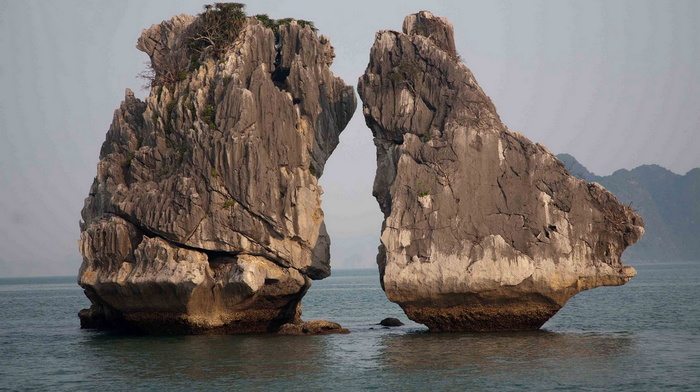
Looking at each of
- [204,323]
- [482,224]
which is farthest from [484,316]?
[204,323]

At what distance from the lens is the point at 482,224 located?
40.2 m

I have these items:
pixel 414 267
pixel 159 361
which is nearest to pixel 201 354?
pixel 159 361

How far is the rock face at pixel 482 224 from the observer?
39.4 metres

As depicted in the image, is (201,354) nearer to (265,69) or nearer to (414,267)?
(414,267)

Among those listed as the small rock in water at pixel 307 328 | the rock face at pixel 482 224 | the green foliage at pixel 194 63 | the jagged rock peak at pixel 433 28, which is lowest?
the small rock in water at pixel 307 328

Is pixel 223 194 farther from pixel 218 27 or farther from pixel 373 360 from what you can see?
pixel 373 360

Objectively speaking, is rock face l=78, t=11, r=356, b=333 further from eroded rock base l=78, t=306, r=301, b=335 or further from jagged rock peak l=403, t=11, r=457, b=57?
jagged rock peak l=403, t=11, r=457, b=57

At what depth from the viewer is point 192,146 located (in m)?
43.1

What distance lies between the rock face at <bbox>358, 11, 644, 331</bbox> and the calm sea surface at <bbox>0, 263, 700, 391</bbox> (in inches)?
66.3

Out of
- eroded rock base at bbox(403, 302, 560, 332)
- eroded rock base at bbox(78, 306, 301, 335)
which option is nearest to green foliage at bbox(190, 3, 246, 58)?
eroded rock base at bbox(78, 306, 301, 335)

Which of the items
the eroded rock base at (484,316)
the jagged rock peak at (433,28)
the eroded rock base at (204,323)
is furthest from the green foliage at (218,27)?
the eroded rock base at (484,316)

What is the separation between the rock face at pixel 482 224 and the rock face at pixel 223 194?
188 inches

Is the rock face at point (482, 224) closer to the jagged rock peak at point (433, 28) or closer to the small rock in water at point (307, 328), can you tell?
the jagged rock peak at point (433, 28)

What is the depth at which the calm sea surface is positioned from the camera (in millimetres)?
29913
